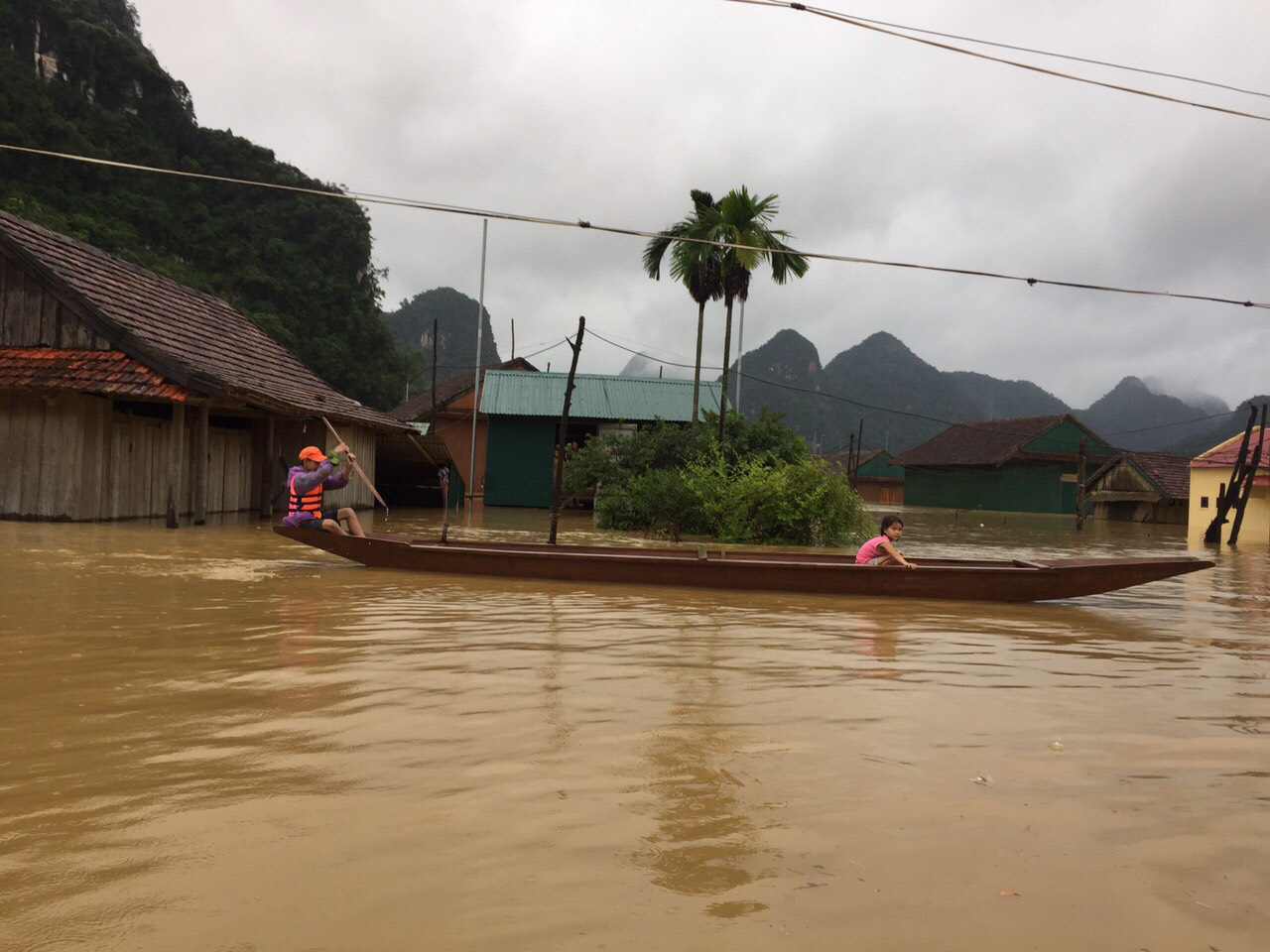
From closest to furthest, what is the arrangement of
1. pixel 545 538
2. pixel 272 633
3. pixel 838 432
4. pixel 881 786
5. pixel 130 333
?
pixel 881 786
pixel 272 633
pixel 130 333
pixel 545 538
pixel 838 432

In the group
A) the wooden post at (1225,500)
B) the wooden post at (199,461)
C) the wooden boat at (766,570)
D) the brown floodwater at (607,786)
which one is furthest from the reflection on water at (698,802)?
the wooden post at (1225,500)

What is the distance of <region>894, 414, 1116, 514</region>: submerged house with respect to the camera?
48.8m

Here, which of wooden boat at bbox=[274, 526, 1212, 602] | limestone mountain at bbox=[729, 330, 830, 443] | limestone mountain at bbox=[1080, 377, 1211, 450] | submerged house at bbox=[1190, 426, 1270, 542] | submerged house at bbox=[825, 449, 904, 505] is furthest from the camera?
limestone mountain at bbox=[1080, 377, 1211, 450]

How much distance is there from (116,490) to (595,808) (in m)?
14.8

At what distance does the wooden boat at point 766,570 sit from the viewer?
10.0 meters

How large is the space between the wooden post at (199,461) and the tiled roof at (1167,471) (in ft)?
131

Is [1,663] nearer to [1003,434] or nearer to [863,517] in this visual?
[863,517]

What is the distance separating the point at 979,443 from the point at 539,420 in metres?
33.8

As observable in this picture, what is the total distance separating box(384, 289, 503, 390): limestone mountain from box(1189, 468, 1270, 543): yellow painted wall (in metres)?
61.5

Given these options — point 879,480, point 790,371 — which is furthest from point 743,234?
point 790,371

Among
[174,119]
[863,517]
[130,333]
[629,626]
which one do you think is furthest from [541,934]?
[174,119]

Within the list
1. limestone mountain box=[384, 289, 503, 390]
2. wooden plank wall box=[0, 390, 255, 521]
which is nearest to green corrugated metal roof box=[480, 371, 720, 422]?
wooden plank wall box=[0, 390, 255, 521]

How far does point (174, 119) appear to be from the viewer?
4606 cm

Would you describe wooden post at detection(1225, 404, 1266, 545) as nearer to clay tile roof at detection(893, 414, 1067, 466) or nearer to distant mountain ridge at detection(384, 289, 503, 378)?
clay tile roof at detection(893, 414, 1067, 466)
